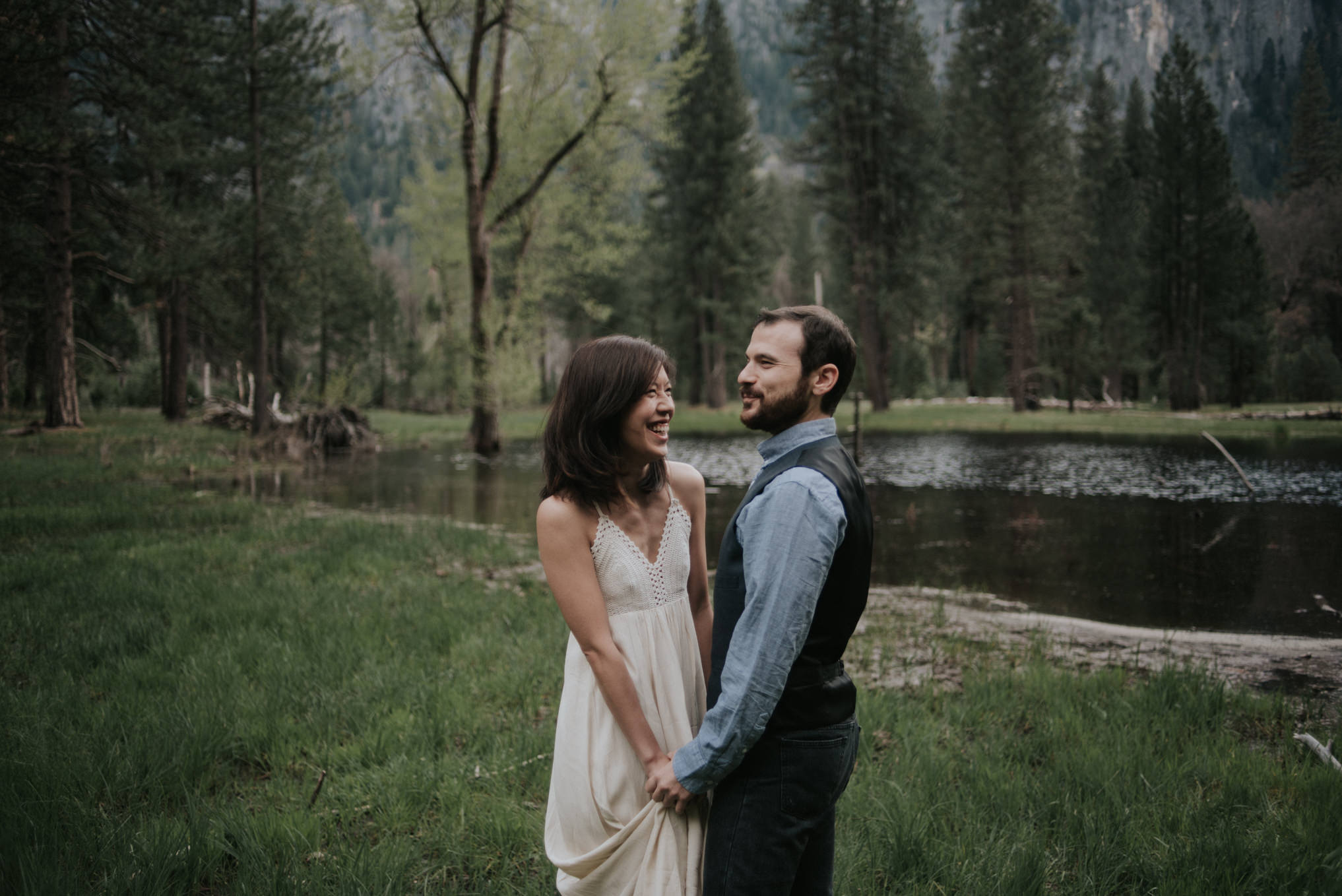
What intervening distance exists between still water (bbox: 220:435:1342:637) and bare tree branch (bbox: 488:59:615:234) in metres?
6.84

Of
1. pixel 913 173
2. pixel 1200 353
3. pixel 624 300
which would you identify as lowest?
pixel 1200 353

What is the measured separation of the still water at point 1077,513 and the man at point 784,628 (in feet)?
20.3

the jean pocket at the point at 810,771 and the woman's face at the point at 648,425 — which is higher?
the woman's face at the point at 648,425

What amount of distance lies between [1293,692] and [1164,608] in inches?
96.1

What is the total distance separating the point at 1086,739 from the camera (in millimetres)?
3854

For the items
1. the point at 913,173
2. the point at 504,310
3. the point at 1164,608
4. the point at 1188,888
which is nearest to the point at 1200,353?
the point at 913,173

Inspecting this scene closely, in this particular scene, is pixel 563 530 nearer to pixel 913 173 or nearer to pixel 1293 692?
pixel 1293 692

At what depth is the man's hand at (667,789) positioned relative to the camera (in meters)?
1.85

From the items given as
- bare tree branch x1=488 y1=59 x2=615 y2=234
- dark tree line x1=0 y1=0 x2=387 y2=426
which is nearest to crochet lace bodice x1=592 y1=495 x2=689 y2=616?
dark tree line x1=0 y1=0 x2=387 y2=426

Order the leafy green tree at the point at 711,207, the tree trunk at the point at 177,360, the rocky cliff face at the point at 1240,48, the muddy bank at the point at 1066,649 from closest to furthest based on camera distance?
the muddy bank at the point at 1066,649, the rocky cliff face at the point at 1240,48, the tree trunk at the point at 177,360, the leafy green tree at the point at 711,207

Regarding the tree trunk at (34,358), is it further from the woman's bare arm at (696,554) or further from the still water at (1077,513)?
the woman's bare arm at (696,554)

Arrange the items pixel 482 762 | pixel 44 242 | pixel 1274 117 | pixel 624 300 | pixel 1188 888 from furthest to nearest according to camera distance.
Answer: pixel 624 300 < pixel 1274 117 < pixel 44 242 < pixel 482 762 < pixel 1188 888

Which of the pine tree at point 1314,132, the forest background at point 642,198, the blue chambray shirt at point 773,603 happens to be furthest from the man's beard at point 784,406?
the pine tree at point 1314,132

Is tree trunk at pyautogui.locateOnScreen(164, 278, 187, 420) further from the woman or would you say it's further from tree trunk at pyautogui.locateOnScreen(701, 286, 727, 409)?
the woman
